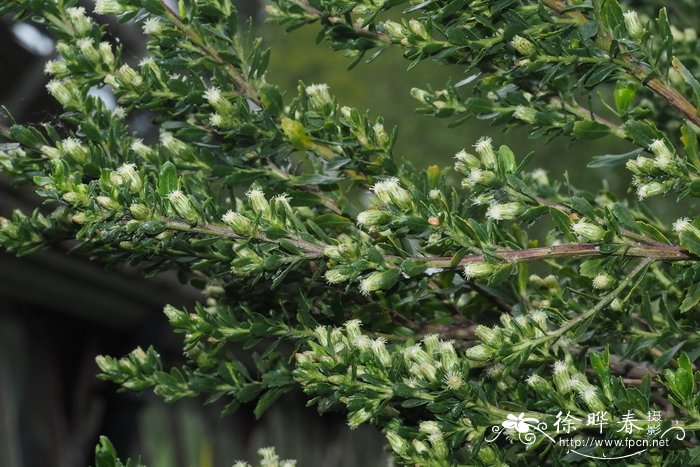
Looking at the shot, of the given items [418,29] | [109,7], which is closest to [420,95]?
[418,29]

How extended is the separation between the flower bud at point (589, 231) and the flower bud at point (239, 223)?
0.38m

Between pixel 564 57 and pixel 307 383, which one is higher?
pixel 564 57

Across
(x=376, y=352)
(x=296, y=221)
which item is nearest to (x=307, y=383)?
(x=376, y=352)

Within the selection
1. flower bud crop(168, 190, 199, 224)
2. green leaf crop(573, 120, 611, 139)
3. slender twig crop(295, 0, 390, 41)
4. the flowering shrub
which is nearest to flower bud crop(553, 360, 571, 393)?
the flowering shrub

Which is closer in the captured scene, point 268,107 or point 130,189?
point 130,189

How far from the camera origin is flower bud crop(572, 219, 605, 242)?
893mm

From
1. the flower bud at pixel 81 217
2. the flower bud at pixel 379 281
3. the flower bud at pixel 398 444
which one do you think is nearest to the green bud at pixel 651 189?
the flower bud at pixel 379 281

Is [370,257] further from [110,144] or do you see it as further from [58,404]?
[58,404]

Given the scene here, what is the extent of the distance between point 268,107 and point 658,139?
54cm

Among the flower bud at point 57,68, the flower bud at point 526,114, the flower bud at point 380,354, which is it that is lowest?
the flower bud at point 380,354

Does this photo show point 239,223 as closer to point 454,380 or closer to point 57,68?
point 454,380

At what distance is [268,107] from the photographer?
1159mm

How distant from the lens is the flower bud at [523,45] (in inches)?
41.1

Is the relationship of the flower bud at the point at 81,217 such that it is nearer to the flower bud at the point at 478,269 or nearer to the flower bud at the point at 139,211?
Result: the flower bud at the point at 139,211
